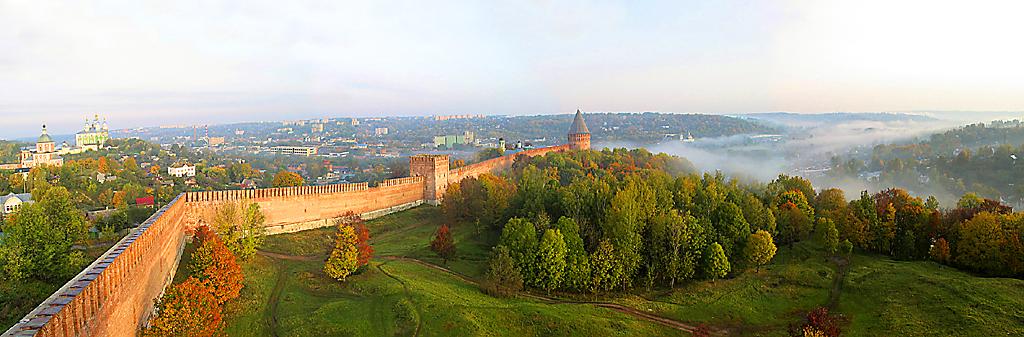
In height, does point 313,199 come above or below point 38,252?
above

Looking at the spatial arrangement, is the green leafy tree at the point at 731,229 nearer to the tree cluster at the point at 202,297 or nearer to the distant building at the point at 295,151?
A: the tree cluster at the point at 202,297

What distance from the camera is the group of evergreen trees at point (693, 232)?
29.2 meters

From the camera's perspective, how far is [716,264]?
30875mm

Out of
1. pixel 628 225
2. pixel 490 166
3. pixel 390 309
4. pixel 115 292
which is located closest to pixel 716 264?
pixel 628 225

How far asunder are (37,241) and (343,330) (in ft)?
46.8

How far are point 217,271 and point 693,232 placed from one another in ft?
77.0

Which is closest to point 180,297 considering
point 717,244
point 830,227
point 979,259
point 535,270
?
point 535,270

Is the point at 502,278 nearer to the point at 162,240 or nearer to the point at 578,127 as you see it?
the point at 162,240

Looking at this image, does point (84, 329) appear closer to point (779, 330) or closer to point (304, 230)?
point (779, 330)

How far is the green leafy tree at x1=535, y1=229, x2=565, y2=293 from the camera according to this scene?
28719 mm

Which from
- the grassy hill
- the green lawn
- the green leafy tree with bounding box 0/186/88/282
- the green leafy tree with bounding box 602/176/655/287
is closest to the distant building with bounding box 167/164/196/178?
the grassy hill

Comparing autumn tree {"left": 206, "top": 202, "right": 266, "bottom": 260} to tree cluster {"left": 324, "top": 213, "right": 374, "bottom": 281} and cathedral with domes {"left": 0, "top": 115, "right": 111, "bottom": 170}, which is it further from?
cathedral with domes {"left": 0, "top": 115, "right": 111, "bottom": 170}

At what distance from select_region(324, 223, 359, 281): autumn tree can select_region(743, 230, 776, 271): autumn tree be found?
2077 cm

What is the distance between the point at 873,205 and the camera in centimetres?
3569
